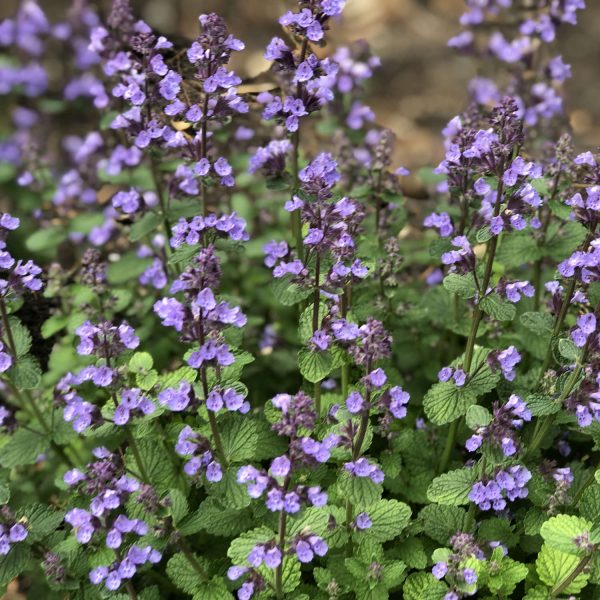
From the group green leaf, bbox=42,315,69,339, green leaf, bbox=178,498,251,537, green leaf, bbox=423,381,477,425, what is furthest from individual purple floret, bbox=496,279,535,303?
green leaf, bbox=42,315,69,339

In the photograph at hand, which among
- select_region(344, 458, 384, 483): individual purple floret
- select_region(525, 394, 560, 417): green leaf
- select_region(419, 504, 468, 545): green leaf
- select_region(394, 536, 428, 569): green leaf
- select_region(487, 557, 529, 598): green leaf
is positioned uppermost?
select_region(525, 394, 560, 417): green leaf

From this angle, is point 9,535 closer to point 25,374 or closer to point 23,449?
point 25,374

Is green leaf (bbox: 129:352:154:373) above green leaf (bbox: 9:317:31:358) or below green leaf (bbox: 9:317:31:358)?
below

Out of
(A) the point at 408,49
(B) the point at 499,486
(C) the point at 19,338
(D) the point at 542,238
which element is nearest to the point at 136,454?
(C) the point at 19,338

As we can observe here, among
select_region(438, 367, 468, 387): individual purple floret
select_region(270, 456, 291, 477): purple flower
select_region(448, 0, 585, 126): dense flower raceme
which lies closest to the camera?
select_region(270, 456, 291, 477): purple flower

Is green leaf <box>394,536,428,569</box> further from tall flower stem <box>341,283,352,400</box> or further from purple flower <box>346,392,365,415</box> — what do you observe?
purple flower <box>346,392,365,415</box>

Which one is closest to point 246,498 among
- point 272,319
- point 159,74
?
point 159,74
